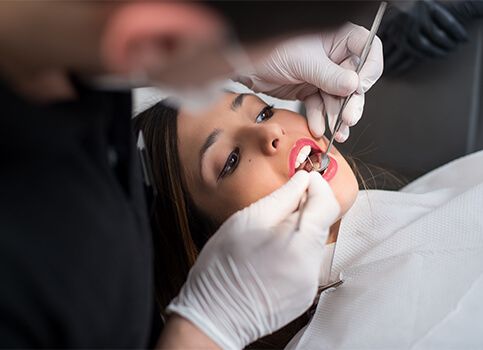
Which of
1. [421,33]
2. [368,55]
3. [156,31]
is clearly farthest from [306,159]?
[421,33]

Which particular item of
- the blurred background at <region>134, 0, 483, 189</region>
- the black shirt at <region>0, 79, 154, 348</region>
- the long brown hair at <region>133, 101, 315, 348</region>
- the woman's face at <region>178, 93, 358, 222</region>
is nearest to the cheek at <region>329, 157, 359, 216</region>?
the woman's face at <region>178, 93, 358, 222</region>

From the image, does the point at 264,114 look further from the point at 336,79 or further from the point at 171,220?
the point at 171,220

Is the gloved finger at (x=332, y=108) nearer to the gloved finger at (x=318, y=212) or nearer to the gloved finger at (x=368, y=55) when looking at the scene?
the gloved finger at (x=368, y=55)

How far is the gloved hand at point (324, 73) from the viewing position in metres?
1.13

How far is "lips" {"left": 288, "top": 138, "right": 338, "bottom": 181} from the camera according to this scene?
41.6 inches

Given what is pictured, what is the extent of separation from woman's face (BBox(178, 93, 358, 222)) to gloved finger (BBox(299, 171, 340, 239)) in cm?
12

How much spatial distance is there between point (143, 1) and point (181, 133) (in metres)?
0.65

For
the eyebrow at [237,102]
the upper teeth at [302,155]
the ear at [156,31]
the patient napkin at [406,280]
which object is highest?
the ear at [156,31]

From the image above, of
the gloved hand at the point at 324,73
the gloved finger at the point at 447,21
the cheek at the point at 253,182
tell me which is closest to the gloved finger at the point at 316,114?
the gloved hand at the point at 324,73

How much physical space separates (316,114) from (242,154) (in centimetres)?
18

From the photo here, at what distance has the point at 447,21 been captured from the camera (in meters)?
1.66

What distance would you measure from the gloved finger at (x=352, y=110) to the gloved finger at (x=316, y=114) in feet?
0.14

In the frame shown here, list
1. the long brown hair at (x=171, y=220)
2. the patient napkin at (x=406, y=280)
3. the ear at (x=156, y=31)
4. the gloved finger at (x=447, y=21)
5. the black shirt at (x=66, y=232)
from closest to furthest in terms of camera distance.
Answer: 1. the ear at (x=156, y=31)
2. the black shirt at (x=66, y=232)
3. the patient napkin at (x=406, y=280)
4. the long brown hair at (x=171, y=220)
5. the gloved finger at (x=447, y=21)

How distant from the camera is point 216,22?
489 millimetres
